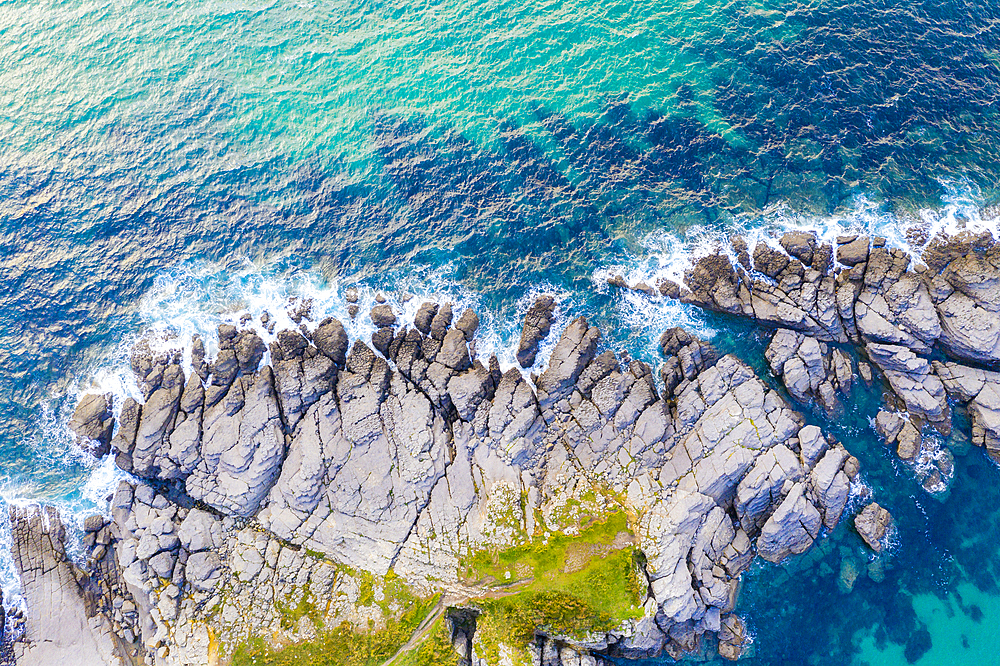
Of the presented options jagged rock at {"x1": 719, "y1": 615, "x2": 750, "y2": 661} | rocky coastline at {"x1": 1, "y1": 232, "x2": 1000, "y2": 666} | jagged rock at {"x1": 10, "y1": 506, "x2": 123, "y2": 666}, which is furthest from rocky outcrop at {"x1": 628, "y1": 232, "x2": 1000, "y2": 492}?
jagged rock at {"x1": 10, "y1": 506, "x2": 123, "y2": 666}

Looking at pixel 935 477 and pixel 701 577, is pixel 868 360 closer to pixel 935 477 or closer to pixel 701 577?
pixel 935 477

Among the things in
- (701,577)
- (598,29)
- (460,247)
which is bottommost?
(701,577)

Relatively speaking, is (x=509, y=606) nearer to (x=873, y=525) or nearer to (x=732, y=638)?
(x=732, y=638)

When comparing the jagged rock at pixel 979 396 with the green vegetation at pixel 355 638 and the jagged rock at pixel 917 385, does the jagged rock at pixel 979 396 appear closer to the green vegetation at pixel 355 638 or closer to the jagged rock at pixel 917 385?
the jagged rock at pixel 917 385

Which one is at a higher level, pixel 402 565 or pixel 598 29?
pixel 598 29

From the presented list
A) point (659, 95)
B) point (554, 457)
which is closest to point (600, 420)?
point (554, 457)

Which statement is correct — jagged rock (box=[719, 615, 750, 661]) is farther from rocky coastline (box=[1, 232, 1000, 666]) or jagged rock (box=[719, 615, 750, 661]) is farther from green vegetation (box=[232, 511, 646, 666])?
green vegetation (box=[232, 511, 646, 666])

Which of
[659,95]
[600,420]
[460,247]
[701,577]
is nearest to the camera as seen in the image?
[701,577]

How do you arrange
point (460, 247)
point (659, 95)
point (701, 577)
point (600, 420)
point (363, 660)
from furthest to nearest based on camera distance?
point (659, 95) → point (460, 247) → point (600, 420) → point (701, 577) → point (363, 660)
